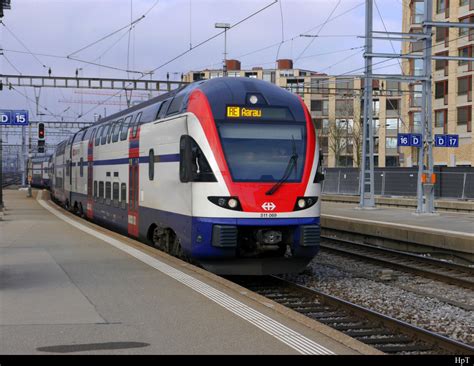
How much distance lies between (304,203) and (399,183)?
92.0ft

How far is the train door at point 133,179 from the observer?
47.9 feet

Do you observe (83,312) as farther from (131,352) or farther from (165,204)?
(165,204)

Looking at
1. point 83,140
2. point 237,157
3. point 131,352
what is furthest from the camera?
point 83,140

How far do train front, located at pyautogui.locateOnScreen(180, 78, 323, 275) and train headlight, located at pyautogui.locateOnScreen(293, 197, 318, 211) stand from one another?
0.02 m

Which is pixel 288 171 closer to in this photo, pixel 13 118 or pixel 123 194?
pixel 123 194

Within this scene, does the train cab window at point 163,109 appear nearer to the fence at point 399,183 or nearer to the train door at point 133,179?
the train door at point 133,179

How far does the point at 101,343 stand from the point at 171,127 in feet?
21.3

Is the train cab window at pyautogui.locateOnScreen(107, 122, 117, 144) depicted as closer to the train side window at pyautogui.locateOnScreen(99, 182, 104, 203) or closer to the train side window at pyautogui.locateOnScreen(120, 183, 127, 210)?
the train side window at pyautogui.locateOnScreen(99, 182, 104, 203)

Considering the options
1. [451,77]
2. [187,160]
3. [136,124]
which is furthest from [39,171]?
[187,160]

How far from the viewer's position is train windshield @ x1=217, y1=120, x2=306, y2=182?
1047 centimetres

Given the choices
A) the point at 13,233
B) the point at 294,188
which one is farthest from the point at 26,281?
the point at 13,233

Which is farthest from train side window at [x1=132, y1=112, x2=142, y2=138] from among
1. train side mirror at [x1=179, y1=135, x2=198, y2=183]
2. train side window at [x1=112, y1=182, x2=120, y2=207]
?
train side mirror at [x1=179, y1=135, x2=198, y2=183]

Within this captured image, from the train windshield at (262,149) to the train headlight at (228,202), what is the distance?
1.09ft

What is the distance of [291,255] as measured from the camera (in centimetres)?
1082
